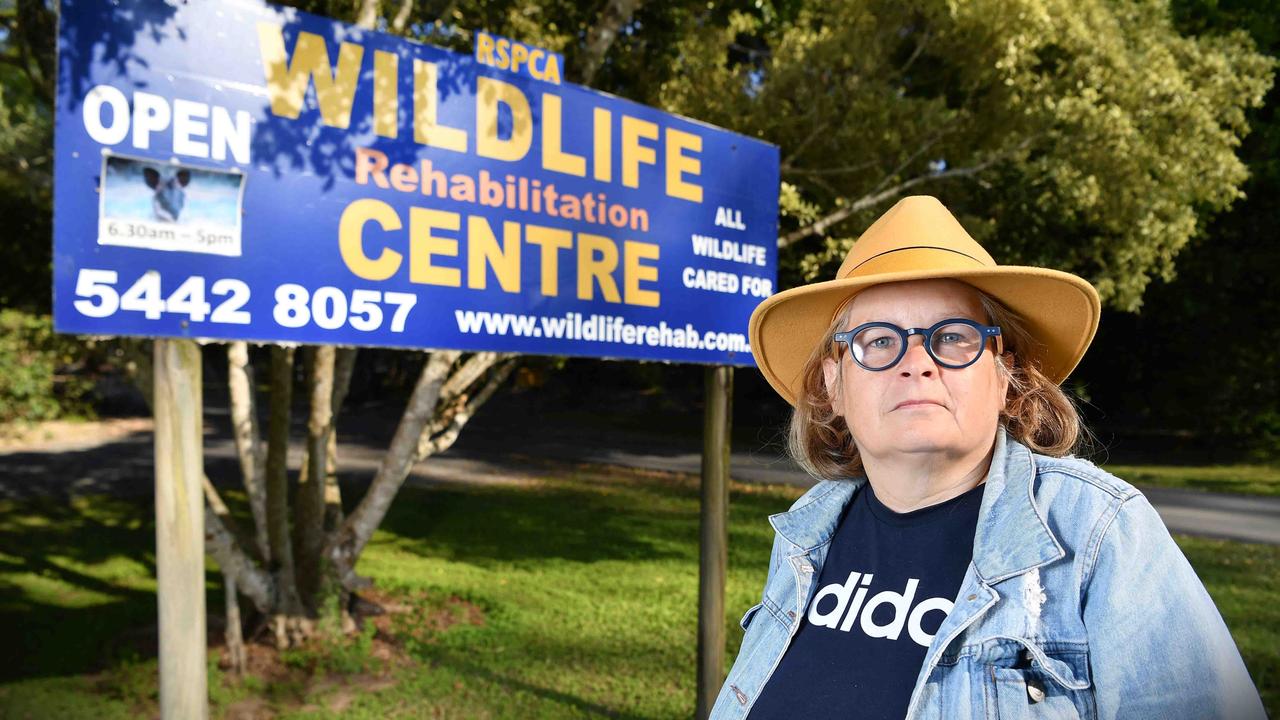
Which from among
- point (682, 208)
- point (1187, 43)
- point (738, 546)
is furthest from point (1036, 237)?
point (682, 208)

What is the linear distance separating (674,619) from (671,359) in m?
3.93

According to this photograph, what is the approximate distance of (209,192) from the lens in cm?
357

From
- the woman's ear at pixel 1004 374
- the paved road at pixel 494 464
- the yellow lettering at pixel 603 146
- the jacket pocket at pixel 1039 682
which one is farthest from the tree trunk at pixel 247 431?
the paved road at pixel 494 464

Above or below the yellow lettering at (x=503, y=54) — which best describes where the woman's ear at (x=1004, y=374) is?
below

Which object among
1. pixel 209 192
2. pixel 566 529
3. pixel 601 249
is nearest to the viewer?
pixel 209 192

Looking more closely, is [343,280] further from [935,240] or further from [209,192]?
[935,240]

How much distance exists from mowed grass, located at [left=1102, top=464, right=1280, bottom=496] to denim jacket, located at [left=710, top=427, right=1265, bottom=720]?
14.9 m

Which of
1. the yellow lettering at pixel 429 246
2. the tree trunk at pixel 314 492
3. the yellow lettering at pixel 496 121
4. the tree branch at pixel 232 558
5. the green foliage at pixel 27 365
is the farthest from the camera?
the green foliage at pixel 27 365

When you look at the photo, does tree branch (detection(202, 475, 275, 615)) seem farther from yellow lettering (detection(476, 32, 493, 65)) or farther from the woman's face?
the woman's face

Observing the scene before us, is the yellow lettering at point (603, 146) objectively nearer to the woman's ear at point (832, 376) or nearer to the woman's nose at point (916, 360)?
the woman's ear at point (832, 376)

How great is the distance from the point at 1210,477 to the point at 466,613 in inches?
578

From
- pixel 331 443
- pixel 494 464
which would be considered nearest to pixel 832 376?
pixel 331 443

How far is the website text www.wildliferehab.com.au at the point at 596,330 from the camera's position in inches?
169

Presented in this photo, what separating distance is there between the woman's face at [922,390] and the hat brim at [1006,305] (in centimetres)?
4
